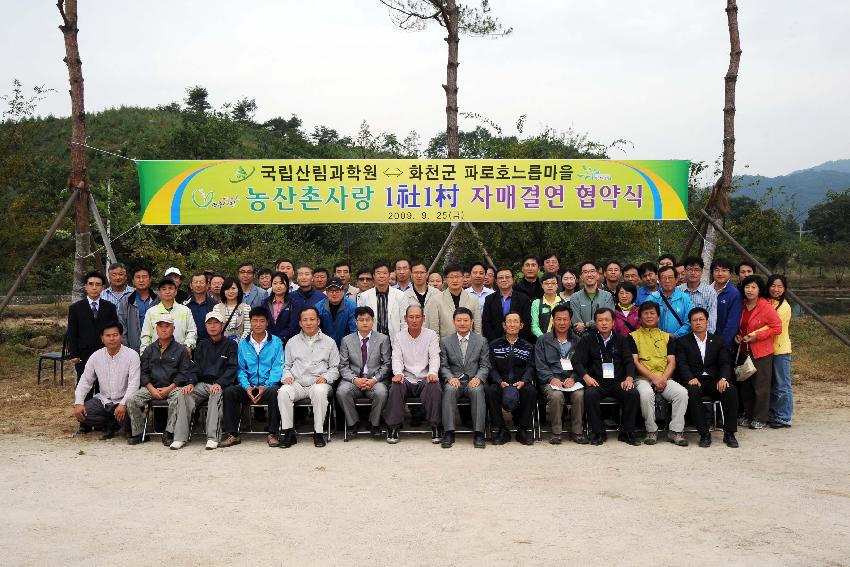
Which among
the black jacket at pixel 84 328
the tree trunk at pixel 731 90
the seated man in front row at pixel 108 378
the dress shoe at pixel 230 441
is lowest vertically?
the dress shoe at pixel 230 441

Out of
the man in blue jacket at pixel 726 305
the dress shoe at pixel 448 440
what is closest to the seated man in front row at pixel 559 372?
the dress shoe at pixel 448 440

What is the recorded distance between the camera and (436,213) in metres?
9.21

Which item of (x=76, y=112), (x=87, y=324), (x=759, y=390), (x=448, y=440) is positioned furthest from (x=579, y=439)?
(x=76, y=112)

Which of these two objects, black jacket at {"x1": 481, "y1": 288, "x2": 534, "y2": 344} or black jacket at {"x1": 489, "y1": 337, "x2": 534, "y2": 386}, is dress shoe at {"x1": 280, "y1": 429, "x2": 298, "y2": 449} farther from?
black jacket at {"x1": 481, "y1": 288, "x2": 534, "y2": 344}

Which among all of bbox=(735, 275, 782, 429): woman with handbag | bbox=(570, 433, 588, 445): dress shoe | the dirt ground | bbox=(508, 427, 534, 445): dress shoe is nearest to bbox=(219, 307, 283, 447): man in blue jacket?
the dirt ground

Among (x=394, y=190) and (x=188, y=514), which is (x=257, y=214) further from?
(x=188, y=514)

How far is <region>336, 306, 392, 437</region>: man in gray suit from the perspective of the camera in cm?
714

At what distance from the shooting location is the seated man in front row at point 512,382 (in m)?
7.03

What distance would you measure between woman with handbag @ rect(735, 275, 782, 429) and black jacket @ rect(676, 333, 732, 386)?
48 centimetres

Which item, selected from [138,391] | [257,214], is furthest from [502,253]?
[138,391]

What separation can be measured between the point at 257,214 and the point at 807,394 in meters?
7.21

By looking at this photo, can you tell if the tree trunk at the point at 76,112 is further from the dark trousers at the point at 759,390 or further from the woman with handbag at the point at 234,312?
the dark trousers at the point at 759,390

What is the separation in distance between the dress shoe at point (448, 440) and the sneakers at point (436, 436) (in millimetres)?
74

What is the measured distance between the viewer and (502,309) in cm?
767
